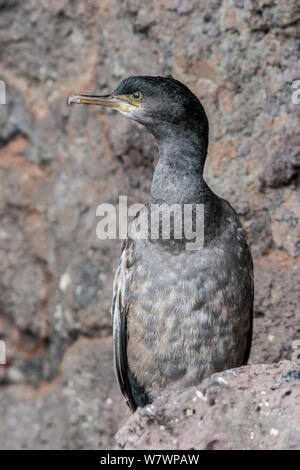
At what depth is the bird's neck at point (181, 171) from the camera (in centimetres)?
346

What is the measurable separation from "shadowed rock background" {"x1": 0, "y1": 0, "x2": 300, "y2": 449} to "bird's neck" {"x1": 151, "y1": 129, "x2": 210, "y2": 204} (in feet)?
2.06

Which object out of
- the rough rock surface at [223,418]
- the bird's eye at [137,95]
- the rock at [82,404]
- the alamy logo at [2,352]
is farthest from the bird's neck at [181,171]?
the alamy logo at [2,352]

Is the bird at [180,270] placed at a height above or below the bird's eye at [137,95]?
below

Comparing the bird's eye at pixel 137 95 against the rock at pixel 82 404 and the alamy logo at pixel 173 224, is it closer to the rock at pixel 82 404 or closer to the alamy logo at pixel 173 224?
the alamy logo at pixel 173 224

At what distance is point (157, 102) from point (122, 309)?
941 mm

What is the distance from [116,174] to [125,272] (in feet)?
3.98

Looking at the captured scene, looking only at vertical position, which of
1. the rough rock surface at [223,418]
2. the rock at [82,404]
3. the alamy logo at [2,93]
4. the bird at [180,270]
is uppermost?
the alamy logo at [2,93]

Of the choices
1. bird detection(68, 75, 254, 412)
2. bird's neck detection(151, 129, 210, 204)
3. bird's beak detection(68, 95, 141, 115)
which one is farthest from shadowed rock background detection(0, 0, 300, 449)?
bird's beak detection(68, 95, 141, 115)

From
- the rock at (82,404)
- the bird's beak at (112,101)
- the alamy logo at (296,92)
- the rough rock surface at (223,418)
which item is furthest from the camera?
the rock at (82,404)

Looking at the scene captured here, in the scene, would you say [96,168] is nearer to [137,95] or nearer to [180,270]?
[137,95]

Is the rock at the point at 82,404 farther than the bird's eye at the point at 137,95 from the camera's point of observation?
Yes

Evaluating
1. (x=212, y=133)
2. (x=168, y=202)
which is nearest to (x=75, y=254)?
(x=212, y=133)

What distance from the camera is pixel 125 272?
3627 millimetres

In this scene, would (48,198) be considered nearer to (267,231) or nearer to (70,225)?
(70,225)
